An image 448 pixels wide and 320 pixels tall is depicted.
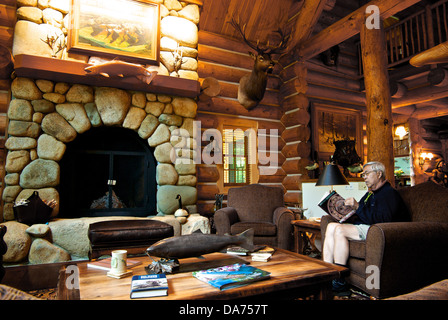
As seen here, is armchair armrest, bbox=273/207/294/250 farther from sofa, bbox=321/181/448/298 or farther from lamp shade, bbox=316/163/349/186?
sofa, bbox=321/181/448/298

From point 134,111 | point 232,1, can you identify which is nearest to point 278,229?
point 134,111

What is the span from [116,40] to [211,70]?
1.95 m

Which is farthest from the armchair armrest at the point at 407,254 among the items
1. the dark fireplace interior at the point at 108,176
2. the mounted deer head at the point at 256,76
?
the mounted deer head at the point at 256,76

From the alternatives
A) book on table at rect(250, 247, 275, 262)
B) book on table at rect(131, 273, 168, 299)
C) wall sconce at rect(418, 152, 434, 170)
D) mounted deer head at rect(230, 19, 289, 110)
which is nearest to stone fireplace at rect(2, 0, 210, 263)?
mounted deer head at rect(230, 19, 289, 110)

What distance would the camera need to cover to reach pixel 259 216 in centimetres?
399

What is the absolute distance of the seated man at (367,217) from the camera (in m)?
2.54

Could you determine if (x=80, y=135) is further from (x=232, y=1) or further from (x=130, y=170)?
(x=232, y=1)

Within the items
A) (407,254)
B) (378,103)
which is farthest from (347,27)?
(407,254)

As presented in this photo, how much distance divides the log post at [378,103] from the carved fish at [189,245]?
289 centimetres

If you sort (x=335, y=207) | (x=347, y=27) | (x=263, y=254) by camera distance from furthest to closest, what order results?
(x=347, y=27) < (x=335, y=207) < (x=263, y=254)

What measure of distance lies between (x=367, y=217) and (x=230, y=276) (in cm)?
170

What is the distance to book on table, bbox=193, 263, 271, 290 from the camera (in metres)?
1.46

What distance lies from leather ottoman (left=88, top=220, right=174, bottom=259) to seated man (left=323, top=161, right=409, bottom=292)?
166 cm

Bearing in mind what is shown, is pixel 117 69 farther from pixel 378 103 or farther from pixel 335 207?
pixel 378 103
